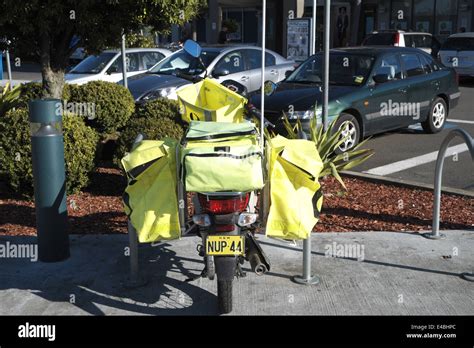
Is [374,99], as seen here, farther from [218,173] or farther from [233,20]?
[233,20]

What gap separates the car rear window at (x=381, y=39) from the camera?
21.2m

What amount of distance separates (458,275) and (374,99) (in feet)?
17.7

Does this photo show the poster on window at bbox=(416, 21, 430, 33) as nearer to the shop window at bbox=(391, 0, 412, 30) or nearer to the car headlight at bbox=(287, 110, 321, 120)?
the shop window at bbox=(391, 0, 412, 30)

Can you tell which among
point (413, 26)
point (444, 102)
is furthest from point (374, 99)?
point (413, 26)

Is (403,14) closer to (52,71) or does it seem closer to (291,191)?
(52,71)

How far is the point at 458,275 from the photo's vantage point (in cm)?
492

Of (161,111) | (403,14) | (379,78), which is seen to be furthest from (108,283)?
(403,14)

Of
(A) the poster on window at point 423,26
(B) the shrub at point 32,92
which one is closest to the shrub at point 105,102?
(B) the shrub at point 32,92

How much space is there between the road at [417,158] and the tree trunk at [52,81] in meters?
4.20

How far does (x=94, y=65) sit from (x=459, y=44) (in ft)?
41.3

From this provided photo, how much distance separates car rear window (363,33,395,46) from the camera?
21156 mm

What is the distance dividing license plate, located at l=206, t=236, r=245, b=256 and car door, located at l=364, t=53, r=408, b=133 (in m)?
6.33

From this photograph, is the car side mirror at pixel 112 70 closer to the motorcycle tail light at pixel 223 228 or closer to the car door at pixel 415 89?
the car door at pixel 415 89

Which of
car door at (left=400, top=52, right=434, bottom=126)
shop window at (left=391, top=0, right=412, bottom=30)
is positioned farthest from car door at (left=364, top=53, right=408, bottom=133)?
shop window at (left=391, top=0, right=412, bottom=30)
